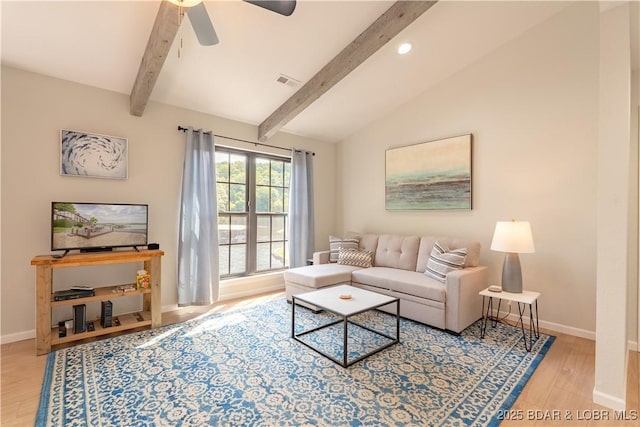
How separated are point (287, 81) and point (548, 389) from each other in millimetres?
3648

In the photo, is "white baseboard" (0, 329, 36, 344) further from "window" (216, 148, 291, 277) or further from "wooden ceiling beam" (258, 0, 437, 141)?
"wooden ceiling beam" (258, 0, 437, 141)

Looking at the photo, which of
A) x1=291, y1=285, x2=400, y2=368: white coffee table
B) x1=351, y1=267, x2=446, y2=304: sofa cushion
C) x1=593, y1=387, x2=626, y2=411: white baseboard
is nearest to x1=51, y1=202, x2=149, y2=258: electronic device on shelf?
x1=291, y1=285, x2=400, y2=368: white coffee table

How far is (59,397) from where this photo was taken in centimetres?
188

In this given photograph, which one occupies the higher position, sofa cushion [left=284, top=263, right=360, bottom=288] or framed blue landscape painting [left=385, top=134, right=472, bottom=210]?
framed blue landscape painting [left=385, top=134, right=472, bottom=210]

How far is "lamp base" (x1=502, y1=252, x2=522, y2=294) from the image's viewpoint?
278 cm

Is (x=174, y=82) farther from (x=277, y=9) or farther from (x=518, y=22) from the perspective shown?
(x=518, y=22)

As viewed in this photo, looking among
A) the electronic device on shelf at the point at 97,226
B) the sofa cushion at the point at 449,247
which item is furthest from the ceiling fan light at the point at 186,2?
the sofa cushion at the point at 449,247

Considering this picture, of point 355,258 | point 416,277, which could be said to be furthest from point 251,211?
point 416,277

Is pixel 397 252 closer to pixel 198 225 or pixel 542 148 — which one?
pixel 542 148

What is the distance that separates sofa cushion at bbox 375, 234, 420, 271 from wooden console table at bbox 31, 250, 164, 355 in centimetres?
276

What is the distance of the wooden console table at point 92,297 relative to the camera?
7.98 ft

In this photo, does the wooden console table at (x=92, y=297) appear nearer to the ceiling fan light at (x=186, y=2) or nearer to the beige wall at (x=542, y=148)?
the ceiling fan light at (x=186, y=2)

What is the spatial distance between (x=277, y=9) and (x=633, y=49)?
2906 mm

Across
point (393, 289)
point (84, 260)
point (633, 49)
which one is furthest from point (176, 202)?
point (633, 49)
